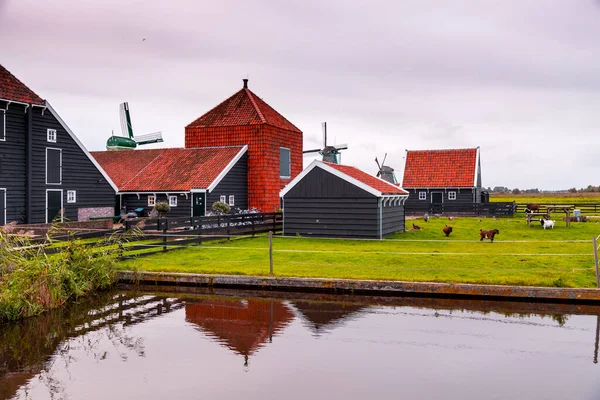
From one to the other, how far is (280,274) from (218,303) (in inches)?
83.2

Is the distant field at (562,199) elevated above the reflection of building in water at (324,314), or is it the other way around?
the distant field at (562,199)

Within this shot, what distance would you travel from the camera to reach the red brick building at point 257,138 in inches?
1422

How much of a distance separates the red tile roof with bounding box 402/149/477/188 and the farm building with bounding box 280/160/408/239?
21.8 metres

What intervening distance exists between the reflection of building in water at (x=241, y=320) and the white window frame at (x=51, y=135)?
18.7 meters

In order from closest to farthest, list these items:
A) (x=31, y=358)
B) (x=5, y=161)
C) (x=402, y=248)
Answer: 1. (x=31, y=358)
2. (x=402, y=248)
3. (x=5, y=161)

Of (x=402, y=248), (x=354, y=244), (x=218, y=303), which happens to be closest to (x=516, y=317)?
(x=218, y=303)

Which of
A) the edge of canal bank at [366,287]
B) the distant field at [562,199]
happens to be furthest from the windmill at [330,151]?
the edge of canal bank at [366,287]

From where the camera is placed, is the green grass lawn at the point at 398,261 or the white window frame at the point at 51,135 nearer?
the green grass lawn at the point at 398,261

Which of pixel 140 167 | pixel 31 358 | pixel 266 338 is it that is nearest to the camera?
pixel 31 358

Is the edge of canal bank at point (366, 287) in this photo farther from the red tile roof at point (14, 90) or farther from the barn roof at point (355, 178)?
the red tile roof at point (14, 90)

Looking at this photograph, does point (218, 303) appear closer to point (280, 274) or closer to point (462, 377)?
point (280, 274)

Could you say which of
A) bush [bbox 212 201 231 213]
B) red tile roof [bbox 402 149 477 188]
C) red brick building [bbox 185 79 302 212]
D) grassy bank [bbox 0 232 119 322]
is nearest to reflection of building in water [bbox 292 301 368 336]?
grassy bank [bbox 0 232 119 322]

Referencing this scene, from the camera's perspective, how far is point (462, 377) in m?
8.06

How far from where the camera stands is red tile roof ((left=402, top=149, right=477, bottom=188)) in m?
45.3
